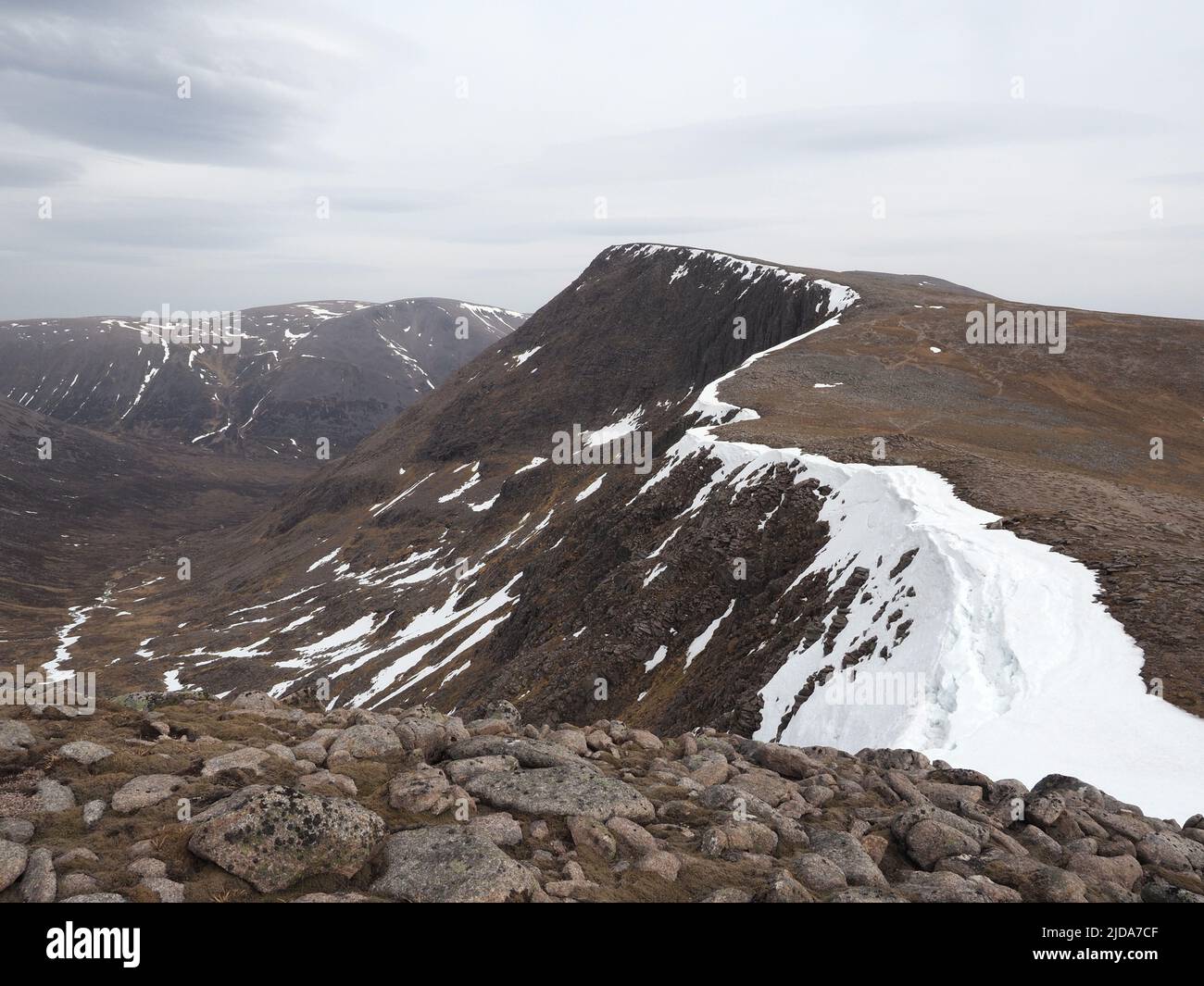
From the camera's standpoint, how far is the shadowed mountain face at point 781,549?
65.8 feet

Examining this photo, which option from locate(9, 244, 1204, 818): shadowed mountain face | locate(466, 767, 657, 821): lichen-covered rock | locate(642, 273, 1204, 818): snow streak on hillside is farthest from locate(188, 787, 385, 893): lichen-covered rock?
locate(9, 244, 1204, 818): shadowed mountain face

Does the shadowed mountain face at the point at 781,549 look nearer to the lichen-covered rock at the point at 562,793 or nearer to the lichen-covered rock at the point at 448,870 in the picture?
the lichen-covered rock at the point at 562,793

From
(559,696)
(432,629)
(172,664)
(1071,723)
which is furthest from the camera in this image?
(172,664)

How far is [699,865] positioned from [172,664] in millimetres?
94480

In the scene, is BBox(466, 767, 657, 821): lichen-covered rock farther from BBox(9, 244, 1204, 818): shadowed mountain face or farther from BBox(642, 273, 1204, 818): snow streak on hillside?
BBox(9, 244, 1204, 818): shadowed mountain face

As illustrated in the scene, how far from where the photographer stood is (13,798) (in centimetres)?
951

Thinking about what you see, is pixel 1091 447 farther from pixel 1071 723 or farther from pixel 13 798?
pixel 13 798

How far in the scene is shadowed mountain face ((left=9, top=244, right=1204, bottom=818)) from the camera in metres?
20.0

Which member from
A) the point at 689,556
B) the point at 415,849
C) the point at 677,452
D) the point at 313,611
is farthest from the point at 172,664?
the point at 415,849

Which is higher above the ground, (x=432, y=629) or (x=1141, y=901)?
(x=1141, y=901)

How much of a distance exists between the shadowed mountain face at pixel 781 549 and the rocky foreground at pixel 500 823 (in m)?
4.72

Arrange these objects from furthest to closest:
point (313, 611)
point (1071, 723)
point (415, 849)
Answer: point (313, 611)
point (1071, 723)
point (415, 849)

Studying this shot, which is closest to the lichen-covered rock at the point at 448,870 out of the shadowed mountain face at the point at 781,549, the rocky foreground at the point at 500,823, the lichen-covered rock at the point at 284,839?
the rocky foreground at the point at 500,823

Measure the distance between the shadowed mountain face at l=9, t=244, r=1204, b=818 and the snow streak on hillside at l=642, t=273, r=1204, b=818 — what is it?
10cm
